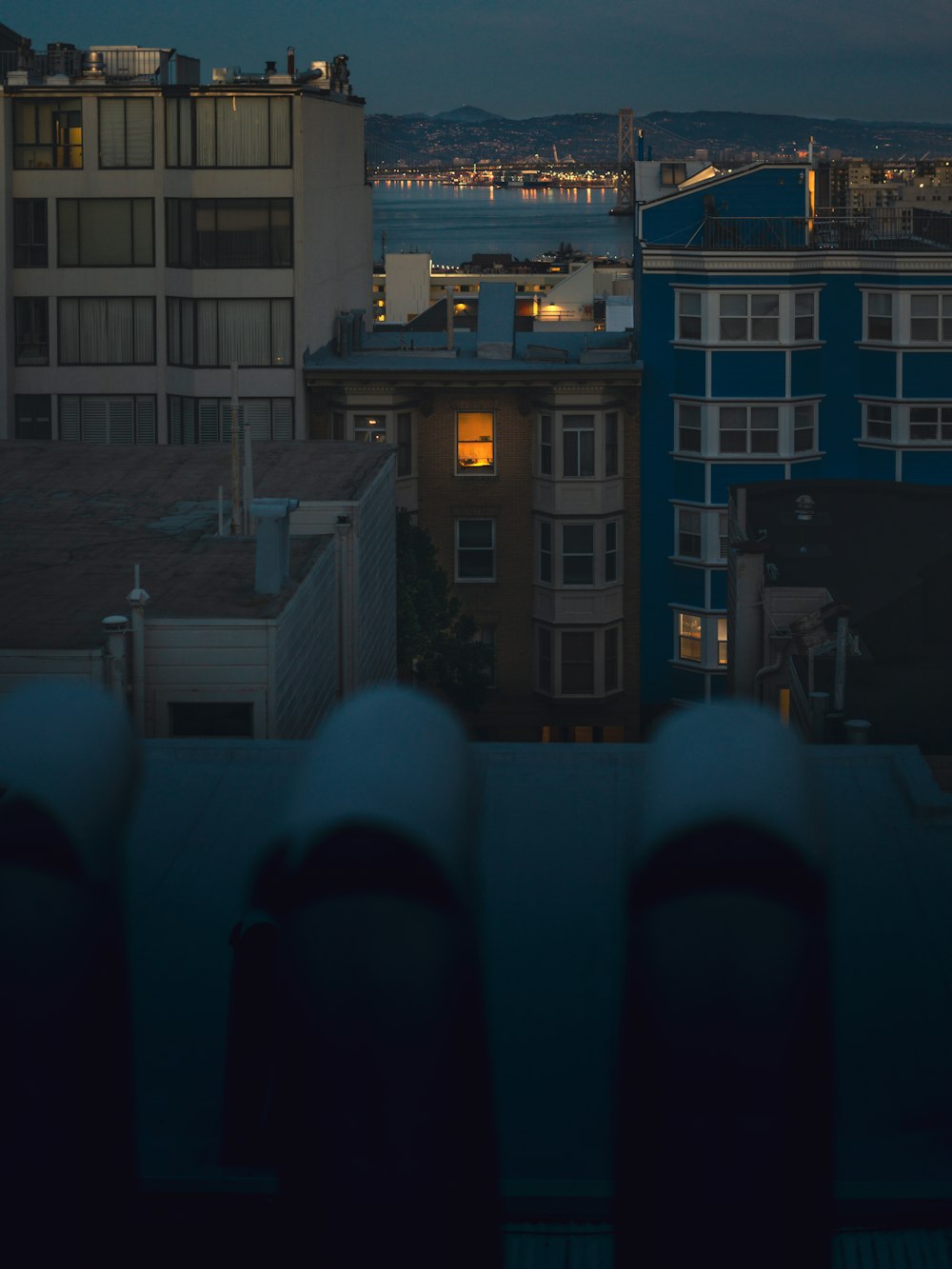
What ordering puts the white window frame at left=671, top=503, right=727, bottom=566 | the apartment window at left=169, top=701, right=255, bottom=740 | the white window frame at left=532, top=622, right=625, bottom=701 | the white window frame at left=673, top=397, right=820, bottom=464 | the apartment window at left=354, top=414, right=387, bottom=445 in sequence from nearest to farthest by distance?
the apartment window at left=169, top=701, right=255, bottom=740, the white window frame at left=673, top=397, right=820, bottom=464, the white window frame at left=671, top=503, right=727, bottom=566, the apartment window at left=354, top=414, right=387, bottom=445, the white window frame at left=532, top=622, right=625, bottom=701

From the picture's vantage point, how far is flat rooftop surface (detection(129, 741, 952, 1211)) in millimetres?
10852

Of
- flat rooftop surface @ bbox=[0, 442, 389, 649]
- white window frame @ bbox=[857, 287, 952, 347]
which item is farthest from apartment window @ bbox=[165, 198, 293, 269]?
white window frame @ bbox=[857, 287, 952, 347]

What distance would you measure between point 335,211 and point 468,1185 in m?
46.8

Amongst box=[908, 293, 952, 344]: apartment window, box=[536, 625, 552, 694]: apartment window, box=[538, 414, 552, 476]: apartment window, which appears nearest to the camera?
box=[908, 293, 952, 344]: apartment window

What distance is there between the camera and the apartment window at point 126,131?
151ft

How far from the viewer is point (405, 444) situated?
152 ft

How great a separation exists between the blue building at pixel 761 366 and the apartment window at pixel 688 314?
34 millimetres

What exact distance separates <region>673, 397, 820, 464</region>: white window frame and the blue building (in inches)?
1.5

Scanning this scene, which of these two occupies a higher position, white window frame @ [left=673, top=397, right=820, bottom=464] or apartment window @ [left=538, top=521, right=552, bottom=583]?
white window frame @ [left=673, top=397, right=820, bottom=464]

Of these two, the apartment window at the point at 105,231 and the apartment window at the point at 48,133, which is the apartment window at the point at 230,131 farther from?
the apartment window at the point at 48,133

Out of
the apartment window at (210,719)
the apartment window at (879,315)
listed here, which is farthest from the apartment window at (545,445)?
the apartment window at (210,719)

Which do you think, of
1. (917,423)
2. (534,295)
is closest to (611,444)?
(917,423)

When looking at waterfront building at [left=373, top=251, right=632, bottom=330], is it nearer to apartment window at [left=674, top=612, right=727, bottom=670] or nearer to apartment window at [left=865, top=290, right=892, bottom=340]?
apartment window at [left=865, top=290, right=892, bottom=340]

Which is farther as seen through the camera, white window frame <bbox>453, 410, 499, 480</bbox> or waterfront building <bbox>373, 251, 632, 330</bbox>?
waterfront building <bbox>373, 251, 632, 330</bbox>
